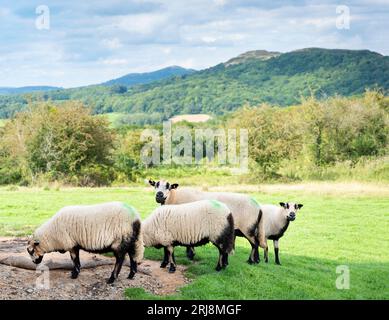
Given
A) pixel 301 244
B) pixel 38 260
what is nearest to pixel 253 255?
pixel 38 260

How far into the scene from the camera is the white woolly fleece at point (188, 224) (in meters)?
12.4

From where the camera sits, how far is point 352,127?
52281 millimetres

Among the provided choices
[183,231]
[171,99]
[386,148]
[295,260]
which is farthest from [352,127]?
[171,99]

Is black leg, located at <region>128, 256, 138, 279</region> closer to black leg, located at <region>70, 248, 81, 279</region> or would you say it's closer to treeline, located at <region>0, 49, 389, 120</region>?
black leg, located at <region>70, 248, 81, 279</region>

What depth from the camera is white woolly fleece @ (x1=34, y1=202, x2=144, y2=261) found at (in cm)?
1152

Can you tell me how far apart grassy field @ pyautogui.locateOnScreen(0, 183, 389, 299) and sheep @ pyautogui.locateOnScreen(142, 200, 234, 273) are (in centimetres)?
62

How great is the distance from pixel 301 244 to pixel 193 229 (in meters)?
9.41

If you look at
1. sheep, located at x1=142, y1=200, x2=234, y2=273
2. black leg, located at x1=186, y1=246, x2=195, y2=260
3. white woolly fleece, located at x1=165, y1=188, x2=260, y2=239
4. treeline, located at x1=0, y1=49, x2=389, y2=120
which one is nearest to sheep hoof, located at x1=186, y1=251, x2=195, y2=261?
black leg, located at x1=186, y1=246, x2=195, y2=260

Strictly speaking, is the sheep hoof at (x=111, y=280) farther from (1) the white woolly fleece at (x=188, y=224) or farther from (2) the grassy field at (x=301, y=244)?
(1) the white woolly fleece at (x=188, y=224)

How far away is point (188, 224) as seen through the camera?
12.5 m

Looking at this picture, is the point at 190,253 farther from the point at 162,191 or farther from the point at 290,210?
the point at 290,210

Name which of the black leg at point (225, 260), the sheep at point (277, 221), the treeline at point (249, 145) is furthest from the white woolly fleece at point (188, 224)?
the treeline at point (249, 145)

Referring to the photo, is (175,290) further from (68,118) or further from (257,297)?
(68,118)

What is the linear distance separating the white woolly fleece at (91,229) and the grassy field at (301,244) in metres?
1.17
